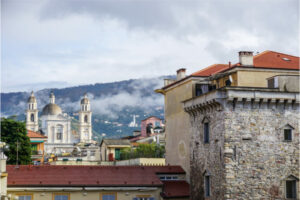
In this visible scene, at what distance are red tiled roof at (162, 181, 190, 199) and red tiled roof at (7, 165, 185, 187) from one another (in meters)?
0.83

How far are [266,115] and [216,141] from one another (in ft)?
12.8

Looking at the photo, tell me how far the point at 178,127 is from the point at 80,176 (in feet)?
32.8

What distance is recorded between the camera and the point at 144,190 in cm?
4353

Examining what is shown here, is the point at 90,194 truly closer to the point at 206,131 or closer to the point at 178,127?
the point at 206,131

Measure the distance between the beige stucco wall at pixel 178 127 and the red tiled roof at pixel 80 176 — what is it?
2.78 metres

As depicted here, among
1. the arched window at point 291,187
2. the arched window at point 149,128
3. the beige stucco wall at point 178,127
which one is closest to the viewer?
the arched window at point 291,187

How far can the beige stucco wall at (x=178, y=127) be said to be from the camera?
153ft

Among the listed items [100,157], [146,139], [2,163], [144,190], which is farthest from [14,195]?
[146,139]

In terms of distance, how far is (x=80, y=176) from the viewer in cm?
4341

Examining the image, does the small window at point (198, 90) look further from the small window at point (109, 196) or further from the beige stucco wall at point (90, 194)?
the small window at point (109, 196)

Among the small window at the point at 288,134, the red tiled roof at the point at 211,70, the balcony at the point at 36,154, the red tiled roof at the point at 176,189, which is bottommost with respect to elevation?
the red tiled roof at the point at 176,189

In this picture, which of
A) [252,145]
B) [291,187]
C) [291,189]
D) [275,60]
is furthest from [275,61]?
[291,189]

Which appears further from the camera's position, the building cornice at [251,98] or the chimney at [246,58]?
the chimney at [246,58]

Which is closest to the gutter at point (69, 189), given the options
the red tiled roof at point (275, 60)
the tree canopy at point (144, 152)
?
the red tiled roof at point (275, 60)
